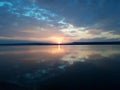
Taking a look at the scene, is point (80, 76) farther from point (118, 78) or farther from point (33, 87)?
point (33, 87)

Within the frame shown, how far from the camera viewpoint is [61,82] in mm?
14805

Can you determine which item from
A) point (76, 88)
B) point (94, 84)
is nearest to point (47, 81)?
point (76, 88)

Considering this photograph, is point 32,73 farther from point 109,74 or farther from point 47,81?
point 109,74

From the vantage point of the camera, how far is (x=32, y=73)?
1800 centimetres

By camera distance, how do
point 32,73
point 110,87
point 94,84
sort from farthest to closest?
point 32,73 < point 94,84 < point 110,87

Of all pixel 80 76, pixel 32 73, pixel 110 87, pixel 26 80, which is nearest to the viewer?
pixel 110 87

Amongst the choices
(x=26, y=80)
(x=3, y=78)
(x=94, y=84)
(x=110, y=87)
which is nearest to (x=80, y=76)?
(x=94, y=84)

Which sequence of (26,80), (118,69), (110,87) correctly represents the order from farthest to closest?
(118,69) → (26,80) → (110,87)

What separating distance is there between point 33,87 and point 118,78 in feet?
24.1

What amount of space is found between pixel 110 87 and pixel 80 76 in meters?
3.84

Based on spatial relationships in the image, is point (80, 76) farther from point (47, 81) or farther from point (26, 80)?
point (26, 80)

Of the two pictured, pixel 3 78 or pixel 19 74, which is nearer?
pixel 3 78

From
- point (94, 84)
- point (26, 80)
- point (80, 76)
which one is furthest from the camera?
point (80, 76)

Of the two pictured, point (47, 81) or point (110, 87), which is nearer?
point (110, 87)
